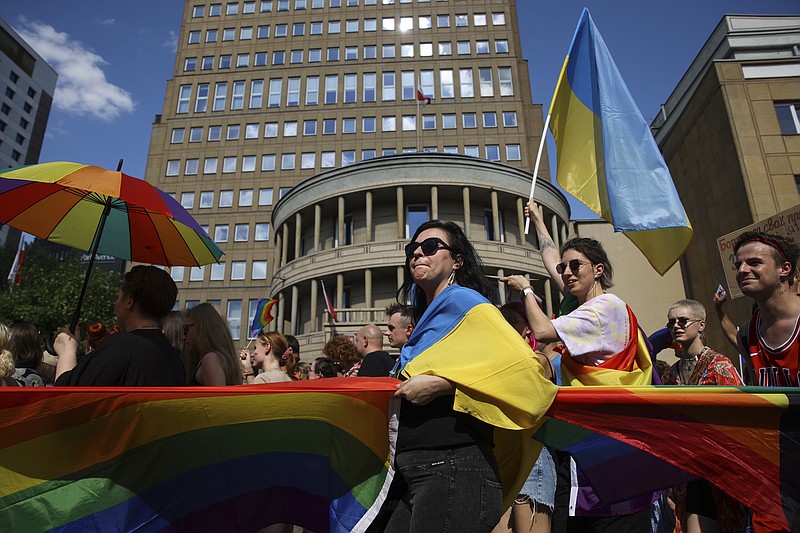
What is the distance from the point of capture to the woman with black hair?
1.94 metres

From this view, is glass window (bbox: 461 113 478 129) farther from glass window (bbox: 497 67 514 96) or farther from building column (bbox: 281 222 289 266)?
building column (bbox: 281 222 289 266)

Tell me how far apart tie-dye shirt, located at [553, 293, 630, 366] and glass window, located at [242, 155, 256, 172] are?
47569 millimetres

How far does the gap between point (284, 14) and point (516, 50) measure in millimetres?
24156

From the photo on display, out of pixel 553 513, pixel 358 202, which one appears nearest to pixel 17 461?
pixel 553 513

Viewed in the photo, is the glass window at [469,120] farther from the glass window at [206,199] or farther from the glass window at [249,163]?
the glass window at [206,199]

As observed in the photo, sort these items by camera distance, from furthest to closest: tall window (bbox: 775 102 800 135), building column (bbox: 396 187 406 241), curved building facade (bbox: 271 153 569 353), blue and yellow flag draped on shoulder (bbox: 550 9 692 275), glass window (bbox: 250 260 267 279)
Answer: glass window (bbox: 250 260 267 279), building column (bbox: 396 187 406 241), curved building facade (bbox: 271 153 569 353), tall window (bbox: 775 102 800 135), blue and yellow flag draped on shoulder (bbox: 550 9 692 275)

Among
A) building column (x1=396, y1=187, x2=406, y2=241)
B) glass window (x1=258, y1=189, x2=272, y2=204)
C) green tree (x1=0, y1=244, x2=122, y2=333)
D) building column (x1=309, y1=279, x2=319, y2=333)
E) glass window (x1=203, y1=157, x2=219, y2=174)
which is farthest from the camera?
glass window (x1=203, y1=157, x2=219, y2=174)

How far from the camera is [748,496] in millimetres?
2314

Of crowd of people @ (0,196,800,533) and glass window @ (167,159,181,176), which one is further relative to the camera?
glass window @ (167,159,181,176)

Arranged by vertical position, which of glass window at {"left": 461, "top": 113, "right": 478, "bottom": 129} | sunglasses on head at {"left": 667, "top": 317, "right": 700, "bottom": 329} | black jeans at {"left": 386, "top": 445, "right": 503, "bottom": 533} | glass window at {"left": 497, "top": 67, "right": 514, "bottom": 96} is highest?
glass window at {"left": 497, "top": 67, "right": 514, "bottom": 96}

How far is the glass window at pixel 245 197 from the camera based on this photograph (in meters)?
46.2

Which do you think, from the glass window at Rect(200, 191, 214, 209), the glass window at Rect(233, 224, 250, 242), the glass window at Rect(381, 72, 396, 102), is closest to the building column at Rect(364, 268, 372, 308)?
the glass window at Rect(233, 224, 250, 242)

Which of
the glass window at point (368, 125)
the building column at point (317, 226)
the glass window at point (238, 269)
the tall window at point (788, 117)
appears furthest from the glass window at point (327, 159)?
the tall window at point (788, 117)

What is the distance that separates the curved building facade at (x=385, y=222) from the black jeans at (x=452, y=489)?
24.1 meters
